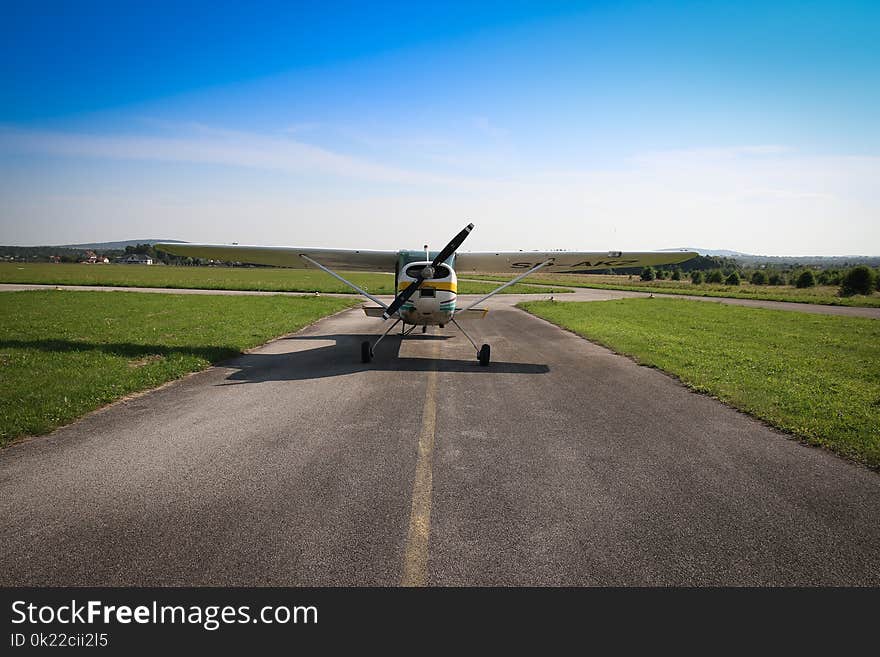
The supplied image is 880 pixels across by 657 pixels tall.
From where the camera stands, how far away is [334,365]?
10.9 metres

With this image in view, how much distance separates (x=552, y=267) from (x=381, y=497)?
13.0 m

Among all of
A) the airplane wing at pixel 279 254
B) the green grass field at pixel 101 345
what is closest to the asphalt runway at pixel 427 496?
the green grass field at pixel 101 345

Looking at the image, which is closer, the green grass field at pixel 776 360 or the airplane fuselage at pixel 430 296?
the green grass field at pixel 776 360

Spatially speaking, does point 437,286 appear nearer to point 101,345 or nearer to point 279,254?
point 279,254

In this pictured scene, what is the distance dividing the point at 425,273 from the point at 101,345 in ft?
29.1

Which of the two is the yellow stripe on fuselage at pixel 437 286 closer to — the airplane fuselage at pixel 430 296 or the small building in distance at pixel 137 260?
the airplane fuselage at pixel 430 296

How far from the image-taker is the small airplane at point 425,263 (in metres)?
11.2

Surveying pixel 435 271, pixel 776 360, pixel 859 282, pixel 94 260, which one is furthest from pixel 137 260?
pixel 776 360

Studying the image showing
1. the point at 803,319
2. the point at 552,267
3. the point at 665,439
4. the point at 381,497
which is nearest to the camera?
the point at 381,497

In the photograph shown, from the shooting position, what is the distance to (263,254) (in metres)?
14.1

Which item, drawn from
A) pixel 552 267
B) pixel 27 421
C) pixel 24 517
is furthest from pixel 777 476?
pixel 552 267

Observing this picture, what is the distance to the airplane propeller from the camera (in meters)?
Answer: 10.6

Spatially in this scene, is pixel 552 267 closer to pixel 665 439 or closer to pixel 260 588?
pixel 665 439

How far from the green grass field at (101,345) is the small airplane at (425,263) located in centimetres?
273
